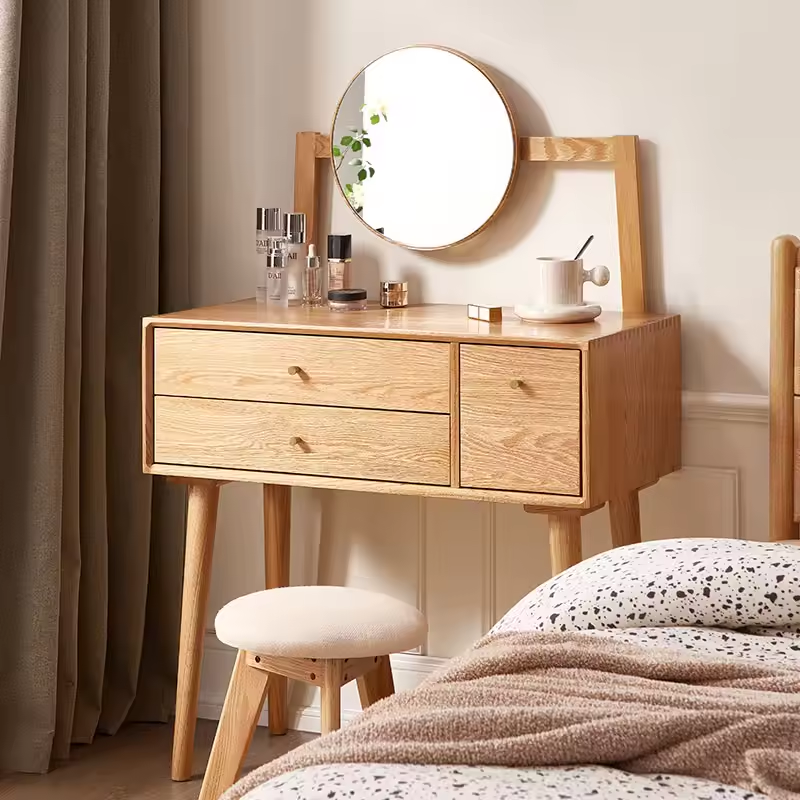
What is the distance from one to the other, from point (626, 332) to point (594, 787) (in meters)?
1.39

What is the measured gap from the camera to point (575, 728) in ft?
4.09

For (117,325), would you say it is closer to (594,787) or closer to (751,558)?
(751,558)

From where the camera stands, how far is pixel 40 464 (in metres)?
2.80

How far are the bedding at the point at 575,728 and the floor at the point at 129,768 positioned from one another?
1.41 meters

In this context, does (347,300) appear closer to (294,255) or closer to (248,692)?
(294,255)

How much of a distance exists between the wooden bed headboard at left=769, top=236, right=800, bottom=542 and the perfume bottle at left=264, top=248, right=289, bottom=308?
0.98 metres

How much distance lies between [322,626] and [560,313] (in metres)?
0.70

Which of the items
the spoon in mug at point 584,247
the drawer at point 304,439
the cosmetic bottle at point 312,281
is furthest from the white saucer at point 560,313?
the cosmetic bottle at point 312,281

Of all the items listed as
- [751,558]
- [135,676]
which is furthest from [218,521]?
[751,558]

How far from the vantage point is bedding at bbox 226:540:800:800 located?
1204mm

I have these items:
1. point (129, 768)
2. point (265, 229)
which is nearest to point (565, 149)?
Answer: point (265, 229)

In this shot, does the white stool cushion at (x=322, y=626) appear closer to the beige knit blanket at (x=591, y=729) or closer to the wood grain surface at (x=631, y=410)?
the wood grain surface at (x=631, y=410)

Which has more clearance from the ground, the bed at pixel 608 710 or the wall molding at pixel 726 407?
the wall molding at pixel 726 407

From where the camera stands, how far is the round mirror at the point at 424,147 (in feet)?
9.25
